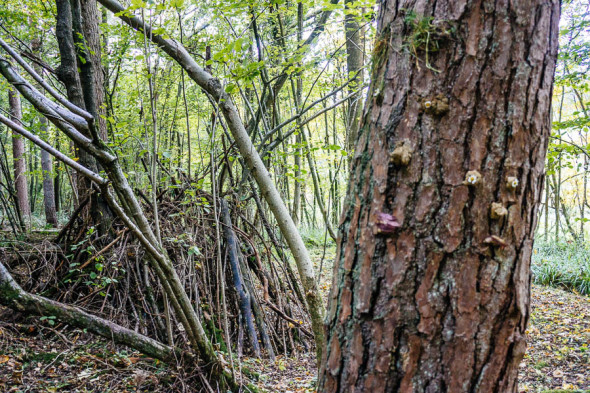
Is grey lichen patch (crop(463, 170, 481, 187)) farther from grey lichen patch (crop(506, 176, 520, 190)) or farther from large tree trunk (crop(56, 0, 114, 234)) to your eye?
large tree trunk (crop(56, 0, 114, 234))

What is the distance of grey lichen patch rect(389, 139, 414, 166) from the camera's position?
92 cm

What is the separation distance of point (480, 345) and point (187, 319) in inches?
71.4

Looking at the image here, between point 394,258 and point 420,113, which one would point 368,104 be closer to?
point 420,113

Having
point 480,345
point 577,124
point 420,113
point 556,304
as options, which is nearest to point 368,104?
point 420,113

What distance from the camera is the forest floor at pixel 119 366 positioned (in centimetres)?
263

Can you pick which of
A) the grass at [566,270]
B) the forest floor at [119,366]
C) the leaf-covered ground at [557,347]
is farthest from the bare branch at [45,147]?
the grass at [566,270]

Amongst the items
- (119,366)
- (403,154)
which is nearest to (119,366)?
(119,366)

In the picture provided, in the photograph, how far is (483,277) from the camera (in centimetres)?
89

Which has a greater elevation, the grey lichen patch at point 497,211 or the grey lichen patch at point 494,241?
the grey lichen patch at point 497,211

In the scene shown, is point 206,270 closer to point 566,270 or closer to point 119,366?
point 119,366

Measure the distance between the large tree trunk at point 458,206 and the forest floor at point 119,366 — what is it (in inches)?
80.3

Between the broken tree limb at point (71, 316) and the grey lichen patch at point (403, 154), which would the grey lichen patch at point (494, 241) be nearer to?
the grey lichen patch at point (403, 154)

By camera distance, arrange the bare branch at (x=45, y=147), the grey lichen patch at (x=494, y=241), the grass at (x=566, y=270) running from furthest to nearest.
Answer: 1. the grass at (x=566, y=270)
2. the bare branch at (x=45, y=147)
3. the grey lichen patch at (x=494, y=241)

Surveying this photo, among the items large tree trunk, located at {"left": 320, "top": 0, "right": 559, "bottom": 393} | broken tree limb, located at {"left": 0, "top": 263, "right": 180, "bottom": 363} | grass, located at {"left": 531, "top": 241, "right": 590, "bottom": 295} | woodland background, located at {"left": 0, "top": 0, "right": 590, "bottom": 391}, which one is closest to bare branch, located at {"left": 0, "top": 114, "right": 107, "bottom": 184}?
woodland background, located at {"left": 0, "top": 0, "right": 590, "bottom": 391}
